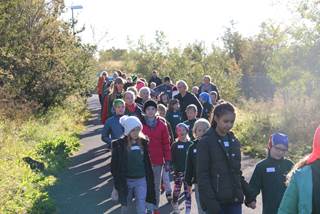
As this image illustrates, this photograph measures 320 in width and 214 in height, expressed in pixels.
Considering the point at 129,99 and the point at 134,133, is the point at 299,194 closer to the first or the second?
the point at 134,133

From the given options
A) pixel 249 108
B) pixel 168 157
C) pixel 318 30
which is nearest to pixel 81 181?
pixel 168 157

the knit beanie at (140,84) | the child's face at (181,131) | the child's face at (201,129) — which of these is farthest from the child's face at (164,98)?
the child's face at (201,129)

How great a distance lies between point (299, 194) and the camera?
342 centimetres

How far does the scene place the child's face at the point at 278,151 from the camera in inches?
231

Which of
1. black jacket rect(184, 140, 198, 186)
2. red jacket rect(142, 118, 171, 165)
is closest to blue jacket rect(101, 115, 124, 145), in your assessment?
red jacket rect(142, 118, 171, 165)

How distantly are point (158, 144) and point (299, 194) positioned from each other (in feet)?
17.1

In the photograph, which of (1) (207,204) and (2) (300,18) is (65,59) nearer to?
(2) (300,18)

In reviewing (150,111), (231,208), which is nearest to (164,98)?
(150,111)

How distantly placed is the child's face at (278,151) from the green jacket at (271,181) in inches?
1.7

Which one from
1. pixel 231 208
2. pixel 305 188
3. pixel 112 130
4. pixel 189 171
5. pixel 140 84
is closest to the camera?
pixel 305 188

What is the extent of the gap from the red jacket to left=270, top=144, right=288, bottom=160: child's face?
2793 mm

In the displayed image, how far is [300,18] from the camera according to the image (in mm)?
19250

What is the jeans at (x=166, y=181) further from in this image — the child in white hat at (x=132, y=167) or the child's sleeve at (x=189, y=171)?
the child's sleeve at (x=189, y=171)

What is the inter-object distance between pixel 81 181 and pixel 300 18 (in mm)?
11350
